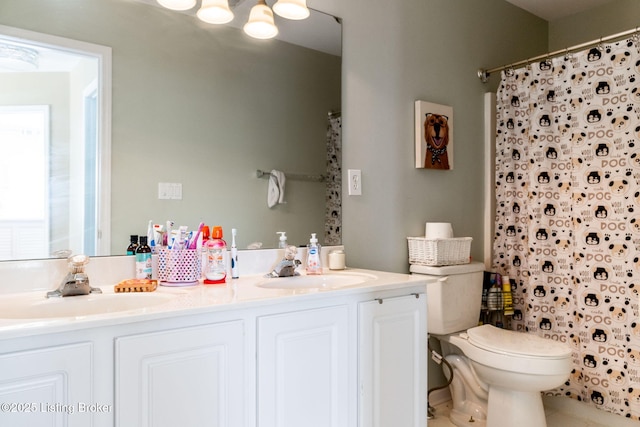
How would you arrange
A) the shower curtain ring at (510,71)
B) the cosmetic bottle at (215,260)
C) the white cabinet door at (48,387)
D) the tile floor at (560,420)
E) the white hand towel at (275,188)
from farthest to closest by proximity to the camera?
1. the shower curtain ring at (510,71)
2. the tile floor at (560,420)
3. the white hand towel at (275,188)
4. the cosmetic bottle at (215,260)
5. the white cabinet door at (48,387)

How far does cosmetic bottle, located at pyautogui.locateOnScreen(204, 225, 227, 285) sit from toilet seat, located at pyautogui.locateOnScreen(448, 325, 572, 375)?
1.19 meters

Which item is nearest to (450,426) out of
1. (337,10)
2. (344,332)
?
(344,332)

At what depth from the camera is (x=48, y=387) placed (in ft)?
3.20

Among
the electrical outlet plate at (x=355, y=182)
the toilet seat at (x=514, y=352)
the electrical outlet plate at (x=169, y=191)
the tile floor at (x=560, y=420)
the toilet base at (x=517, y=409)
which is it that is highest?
the electrical outlet plate at (x=355, y=182)

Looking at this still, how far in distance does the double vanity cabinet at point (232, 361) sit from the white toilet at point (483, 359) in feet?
1.29

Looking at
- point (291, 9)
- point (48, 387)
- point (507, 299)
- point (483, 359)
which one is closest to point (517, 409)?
point (483, 359)

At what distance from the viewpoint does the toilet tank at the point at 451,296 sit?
83.0 inches

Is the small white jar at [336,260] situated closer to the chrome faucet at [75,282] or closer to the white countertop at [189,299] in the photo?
the white countertop at [189,299]

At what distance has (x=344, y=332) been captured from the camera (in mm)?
1476

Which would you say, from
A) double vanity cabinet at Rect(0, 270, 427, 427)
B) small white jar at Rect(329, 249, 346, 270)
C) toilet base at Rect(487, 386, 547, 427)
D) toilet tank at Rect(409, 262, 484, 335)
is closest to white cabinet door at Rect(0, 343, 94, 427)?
double vanity cabinet at Rect(0, 270, 427, 427)

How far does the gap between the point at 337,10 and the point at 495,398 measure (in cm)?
194

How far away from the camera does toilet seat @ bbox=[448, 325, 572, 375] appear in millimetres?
1809

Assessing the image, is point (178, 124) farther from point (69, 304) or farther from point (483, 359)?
point (483, 359)

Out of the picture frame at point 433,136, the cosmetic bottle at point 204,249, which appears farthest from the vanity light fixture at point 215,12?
the picture frame at point 433,136
